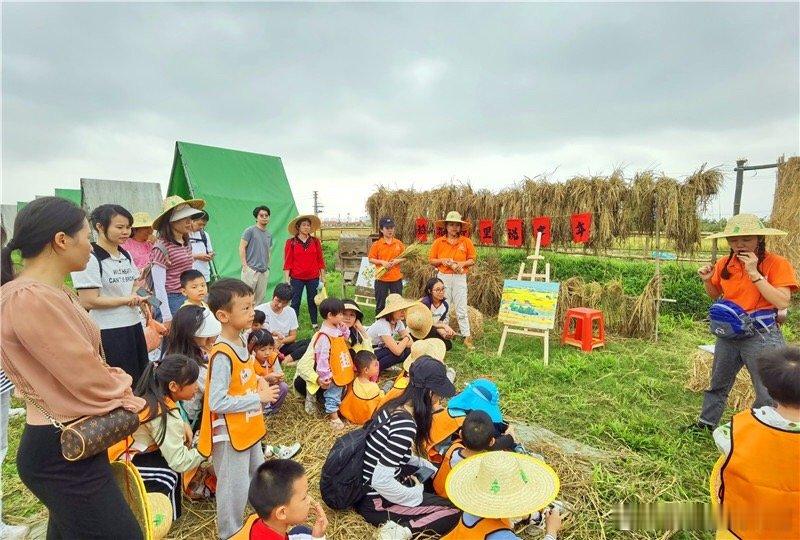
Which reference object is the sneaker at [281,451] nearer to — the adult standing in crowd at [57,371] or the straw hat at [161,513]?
the straw hat at [161,513]

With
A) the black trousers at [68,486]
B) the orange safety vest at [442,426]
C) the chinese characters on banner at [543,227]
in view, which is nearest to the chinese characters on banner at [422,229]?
the chinese characters on banner at [543,227]

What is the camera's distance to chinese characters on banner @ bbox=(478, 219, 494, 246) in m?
8.77

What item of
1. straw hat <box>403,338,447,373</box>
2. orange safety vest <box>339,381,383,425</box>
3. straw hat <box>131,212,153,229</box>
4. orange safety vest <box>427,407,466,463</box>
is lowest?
orange safety vest <box>339,381,383,425</box>

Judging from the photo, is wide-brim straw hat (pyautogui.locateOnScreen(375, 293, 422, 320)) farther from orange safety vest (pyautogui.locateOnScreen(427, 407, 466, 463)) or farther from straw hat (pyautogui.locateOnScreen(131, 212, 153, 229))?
straw hat (pyautogui.locateOnScreen(131, 212, 153, 229))

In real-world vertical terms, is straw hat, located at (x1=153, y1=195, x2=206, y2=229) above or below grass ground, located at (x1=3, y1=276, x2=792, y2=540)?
above

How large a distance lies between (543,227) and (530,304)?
2.25 meters

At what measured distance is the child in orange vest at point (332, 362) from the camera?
12.9ft

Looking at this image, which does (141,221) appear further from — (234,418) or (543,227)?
(543,227)

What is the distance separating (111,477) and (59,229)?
0.95 metres

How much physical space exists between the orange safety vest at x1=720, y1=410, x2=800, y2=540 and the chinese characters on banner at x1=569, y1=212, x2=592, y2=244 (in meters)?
5.79

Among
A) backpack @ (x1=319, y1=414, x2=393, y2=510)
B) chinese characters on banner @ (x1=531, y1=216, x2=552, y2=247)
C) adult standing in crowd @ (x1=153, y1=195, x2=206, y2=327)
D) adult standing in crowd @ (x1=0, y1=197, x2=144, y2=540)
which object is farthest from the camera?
chinese characters on banner @ (x1=531, y1=216, x2=552, y2=247)

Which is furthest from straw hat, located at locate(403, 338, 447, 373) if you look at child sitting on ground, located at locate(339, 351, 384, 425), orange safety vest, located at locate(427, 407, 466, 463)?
orange safety vest, located at locate(427, 407, 466, 463)

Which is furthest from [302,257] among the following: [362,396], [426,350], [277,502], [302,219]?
[277,502]

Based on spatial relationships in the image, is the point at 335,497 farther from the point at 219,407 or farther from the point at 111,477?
the point at 111,477
